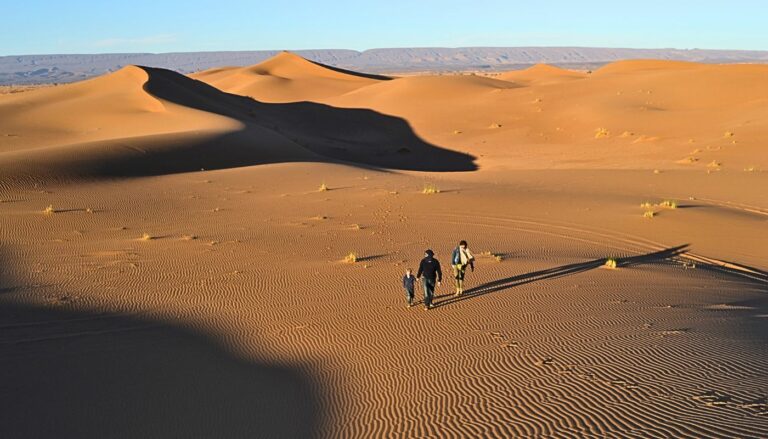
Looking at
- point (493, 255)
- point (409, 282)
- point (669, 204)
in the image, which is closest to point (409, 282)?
point (409, 282)

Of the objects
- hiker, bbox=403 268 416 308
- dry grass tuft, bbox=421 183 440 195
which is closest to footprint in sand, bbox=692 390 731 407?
hiker, bbox=403 268 416 308

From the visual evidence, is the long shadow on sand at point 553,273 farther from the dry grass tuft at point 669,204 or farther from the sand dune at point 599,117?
the sand dune at point 599,117

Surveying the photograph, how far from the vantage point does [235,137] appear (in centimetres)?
3306

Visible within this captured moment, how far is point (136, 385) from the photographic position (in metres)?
8.50

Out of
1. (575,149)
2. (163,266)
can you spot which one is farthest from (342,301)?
(575,149)

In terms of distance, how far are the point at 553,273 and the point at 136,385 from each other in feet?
26.2

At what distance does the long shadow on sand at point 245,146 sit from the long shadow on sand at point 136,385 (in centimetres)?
1459

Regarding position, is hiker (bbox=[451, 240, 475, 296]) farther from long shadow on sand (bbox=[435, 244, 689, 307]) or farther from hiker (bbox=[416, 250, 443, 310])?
hiker (bbox=[416, 250, 443, 310])

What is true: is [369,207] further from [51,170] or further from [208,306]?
[51,170]

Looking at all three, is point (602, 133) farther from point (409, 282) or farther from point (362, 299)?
point (409, 282)

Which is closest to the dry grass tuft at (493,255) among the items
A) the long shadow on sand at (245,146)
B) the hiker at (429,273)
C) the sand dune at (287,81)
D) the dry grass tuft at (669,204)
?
the hiker at (429,273)

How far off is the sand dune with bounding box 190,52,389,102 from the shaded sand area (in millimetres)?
49533

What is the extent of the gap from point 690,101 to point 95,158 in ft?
145

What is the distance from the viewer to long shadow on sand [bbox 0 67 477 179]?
25219mm
